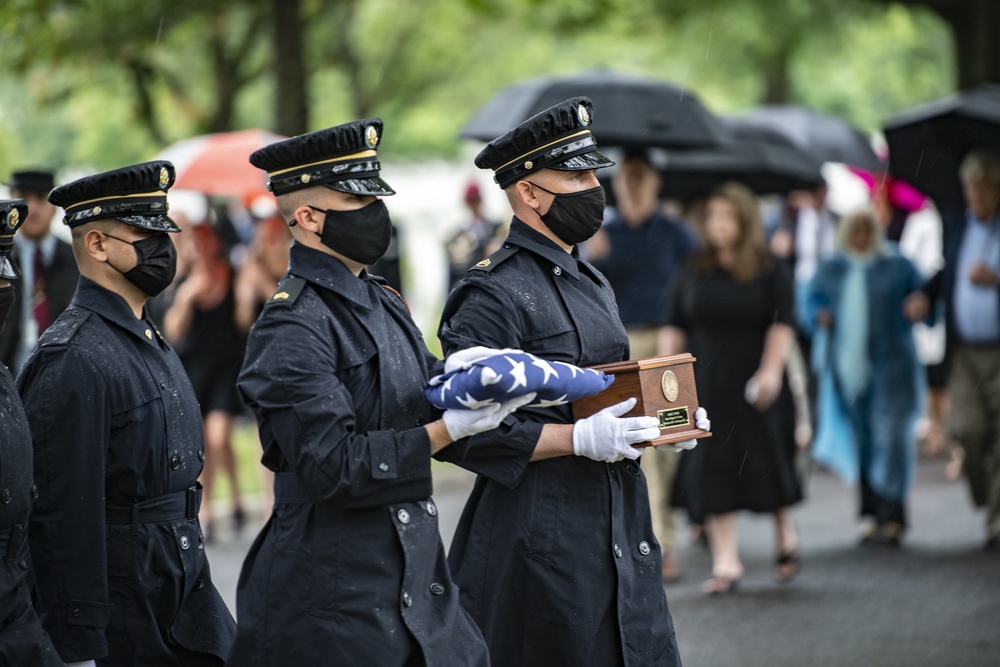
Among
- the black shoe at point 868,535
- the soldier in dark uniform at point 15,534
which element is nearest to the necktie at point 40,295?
the soldier in dark uniform at point 15,534

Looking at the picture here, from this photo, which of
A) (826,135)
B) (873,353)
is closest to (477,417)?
(873,353)

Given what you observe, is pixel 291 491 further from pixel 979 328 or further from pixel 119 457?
pixel 979 328

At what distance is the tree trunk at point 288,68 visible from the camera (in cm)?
1426

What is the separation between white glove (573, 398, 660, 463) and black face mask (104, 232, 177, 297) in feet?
4.49

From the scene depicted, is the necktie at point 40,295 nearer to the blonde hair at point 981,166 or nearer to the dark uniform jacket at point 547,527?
the dark uniform jacket at point 547,527

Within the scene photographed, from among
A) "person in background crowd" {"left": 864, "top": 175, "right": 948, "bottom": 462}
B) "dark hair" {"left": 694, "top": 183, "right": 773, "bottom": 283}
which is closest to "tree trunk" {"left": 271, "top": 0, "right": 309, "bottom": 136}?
"person in background crowd" {"left": 864, "top": 175, "right": 948, "bottom": 462}

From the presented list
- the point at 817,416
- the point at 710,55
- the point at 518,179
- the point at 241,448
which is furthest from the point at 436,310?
the point at 518,179

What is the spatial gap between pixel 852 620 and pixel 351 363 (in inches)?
181

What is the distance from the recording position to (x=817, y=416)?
12008 mm

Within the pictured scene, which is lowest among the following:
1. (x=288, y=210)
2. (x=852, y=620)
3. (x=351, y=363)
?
(x=852, y=620)

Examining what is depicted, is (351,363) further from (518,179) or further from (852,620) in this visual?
(852,620)

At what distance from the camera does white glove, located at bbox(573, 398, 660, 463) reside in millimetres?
4176

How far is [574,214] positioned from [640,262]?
434 centimetres

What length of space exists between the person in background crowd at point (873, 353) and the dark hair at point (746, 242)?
5.72ft
